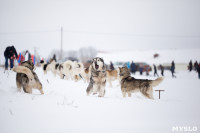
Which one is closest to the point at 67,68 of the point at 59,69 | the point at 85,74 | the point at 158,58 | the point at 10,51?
the point at 59,69

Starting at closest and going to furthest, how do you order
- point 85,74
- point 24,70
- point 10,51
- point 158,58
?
point 24,70 → point 10,51 → point 85,74 → point 158,58

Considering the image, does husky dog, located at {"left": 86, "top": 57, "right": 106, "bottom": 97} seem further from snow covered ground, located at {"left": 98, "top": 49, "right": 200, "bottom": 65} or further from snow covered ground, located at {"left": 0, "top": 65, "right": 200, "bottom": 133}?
snow covered ground, located at {"left": 98, "top": 49, "right": 200, "bottom": 65}

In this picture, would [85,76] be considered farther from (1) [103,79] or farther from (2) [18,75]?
(2) [18,75]

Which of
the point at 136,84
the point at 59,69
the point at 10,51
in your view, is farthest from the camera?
the point at 59,69

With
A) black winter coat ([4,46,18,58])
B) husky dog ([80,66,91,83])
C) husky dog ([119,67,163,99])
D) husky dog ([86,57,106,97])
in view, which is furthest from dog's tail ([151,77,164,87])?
black winter coat ([4,46,18,58])

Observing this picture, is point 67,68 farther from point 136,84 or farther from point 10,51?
point 136,84

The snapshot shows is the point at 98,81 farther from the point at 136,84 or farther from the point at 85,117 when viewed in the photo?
the point at 85,117

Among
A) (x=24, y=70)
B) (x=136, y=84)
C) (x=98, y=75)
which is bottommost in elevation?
(x=136, y=84)

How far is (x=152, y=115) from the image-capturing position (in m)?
2.88

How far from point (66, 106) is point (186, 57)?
33.9 metres

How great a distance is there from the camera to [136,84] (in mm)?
5180

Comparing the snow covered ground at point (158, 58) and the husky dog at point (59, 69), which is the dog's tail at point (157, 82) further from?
the snow covered ground at point (158, 58)

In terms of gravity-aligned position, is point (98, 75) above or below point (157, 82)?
above

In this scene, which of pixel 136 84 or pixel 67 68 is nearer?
pixel 136 84
